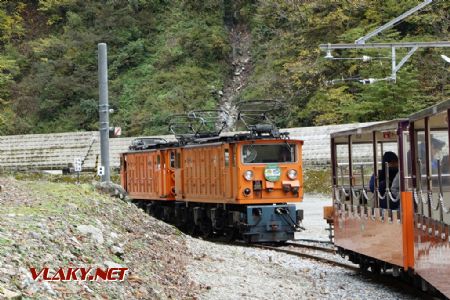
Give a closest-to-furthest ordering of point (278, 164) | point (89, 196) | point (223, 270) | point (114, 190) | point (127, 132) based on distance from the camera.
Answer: point (223, 270)
point (89, 196)
point (114, 190)
point (278, 164)
point (127, 132)

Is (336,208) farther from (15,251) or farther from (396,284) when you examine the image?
(15,251)

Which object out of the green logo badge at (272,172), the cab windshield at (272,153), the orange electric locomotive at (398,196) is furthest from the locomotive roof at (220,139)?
the orange electric locomotive at (398,196)

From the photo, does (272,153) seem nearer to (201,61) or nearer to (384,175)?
(384,175)

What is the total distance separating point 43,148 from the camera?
44.4 m

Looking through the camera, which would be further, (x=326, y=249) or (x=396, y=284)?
(x=326, y=249)

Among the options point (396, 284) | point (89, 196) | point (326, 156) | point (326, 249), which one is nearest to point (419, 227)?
point (396, 284)

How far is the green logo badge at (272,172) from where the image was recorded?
2094 cm

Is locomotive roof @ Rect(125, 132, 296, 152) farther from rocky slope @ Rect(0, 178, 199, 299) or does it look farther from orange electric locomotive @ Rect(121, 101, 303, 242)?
rocky slope @ Rect(0, 178, 199, 299)

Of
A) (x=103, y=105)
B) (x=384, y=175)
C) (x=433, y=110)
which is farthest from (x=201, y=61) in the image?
(x=433, y=110)

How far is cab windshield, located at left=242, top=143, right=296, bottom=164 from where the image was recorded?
21.0 m

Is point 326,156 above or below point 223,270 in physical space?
above

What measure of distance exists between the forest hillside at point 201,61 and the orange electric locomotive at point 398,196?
20.9 m

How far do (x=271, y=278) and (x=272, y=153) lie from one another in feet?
25.3

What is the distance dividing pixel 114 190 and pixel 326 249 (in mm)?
5166
